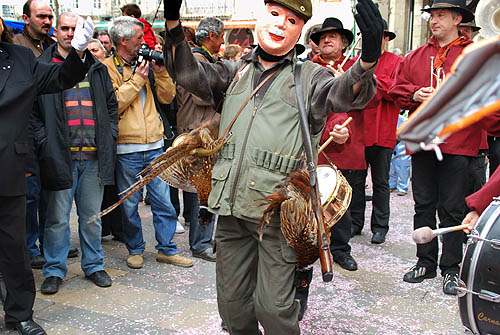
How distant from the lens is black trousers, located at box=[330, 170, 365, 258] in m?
5.18

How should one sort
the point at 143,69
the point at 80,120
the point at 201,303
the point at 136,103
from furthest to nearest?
the point at 136,103, the point at 143,69, the point at 80,120, the point at 201,303

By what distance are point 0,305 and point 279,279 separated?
2510 millimetres

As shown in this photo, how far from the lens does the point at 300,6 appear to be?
279cm

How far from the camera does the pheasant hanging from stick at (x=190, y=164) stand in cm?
288

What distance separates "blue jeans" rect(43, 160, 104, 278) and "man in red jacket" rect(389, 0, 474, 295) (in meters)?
2.81

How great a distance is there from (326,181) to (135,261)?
227 centimetres

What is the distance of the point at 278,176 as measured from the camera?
2.76 metres

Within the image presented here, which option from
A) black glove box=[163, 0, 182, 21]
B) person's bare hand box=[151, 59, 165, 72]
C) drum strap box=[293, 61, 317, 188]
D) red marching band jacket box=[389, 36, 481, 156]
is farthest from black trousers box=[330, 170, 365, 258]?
black glove box=[163, 0, 182, 21]

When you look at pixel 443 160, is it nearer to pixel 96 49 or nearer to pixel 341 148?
pixel 341 148

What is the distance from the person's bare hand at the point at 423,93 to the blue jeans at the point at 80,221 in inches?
112

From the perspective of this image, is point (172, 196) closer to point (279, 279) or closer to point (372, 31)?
point (279, 279)

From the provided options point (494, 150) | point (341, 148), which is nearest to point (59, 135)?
point (341, 148)

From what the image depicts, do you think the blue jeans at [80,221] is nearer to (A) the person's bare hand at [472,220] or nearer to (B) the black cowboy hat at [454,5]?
(A) the person's bare hand at [472,220]

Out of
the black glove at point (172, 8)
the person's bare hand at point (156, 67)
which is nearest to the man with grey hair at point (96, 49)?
the person's bare hand at point (156, 67)
